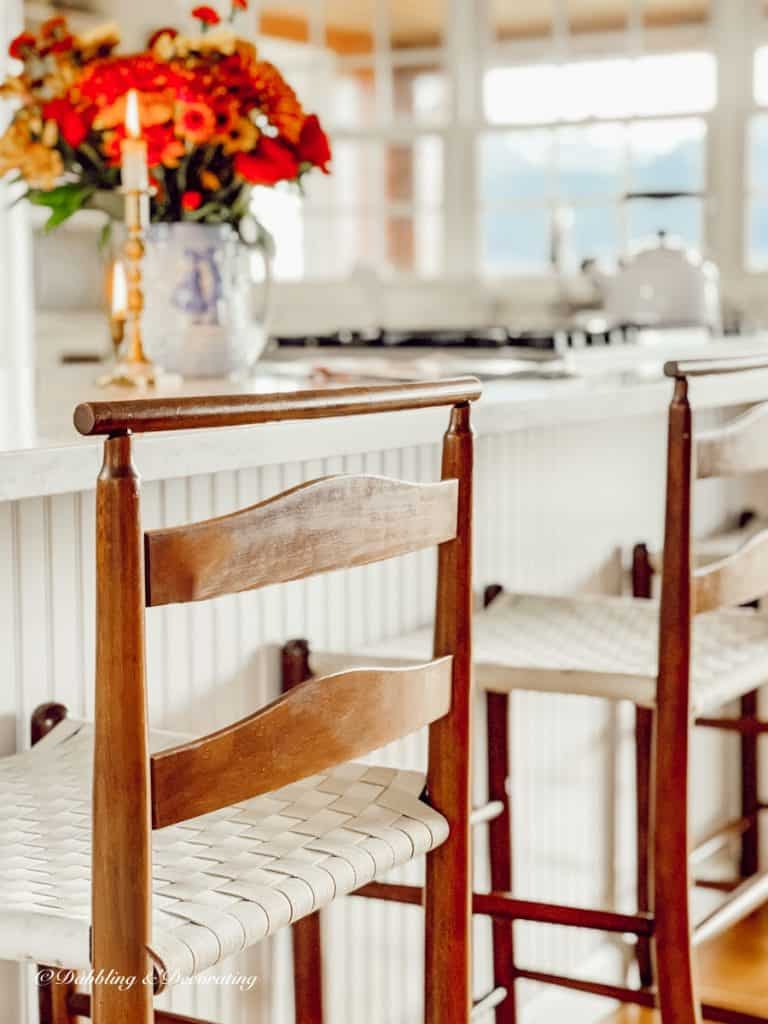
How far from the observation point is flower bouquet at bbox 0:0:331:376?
1980 millimetres

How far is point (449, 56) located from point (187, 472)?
4854 millimetres

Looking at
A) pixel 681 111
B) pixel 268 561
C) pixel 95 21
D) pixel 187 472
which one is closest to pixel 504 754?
pixel 187 472

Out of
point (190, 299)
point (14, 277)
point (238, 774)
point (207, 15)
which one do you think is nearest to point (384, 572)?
point (190, 299)

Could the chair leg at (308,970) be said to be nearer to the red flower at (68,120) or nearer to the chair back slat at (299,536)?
the chair back slat at (299,536)

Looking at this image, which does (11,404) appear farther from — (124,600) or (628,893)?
(628,893)

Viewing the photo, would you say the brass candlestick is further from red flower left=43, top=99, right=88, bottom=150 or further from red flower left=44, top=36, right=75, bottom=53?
red flower left=44, top=36, right=75, bottom=53

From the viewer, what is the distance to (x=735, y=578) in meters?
1.78

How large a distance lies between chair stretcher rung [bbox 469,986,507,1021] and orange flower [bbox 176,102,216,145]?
1.21 m

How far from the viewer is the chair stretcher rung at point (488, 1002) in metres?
2.10

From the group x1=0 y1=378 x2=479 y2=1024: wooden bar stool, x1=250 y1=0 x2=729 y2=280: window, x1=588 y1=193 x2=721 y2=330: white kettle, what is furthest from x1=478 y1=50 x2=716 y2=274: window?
x1=0 y1=378 x2=479 y2=1024: wooden bar stool

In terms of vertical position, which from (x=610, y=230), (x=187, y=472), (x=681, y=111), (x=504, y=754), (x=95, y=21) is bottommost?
(x=504, y=754)

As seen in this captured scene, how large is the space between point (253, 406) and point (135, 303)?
891 mm

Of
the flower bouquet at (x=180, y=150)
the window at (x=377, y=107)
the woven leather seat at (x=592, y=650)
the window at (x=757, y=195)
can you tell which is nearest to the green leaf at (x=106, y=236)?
the flower bouquet at (x=180, y=150)

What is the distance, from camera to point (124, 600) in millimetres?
1026
